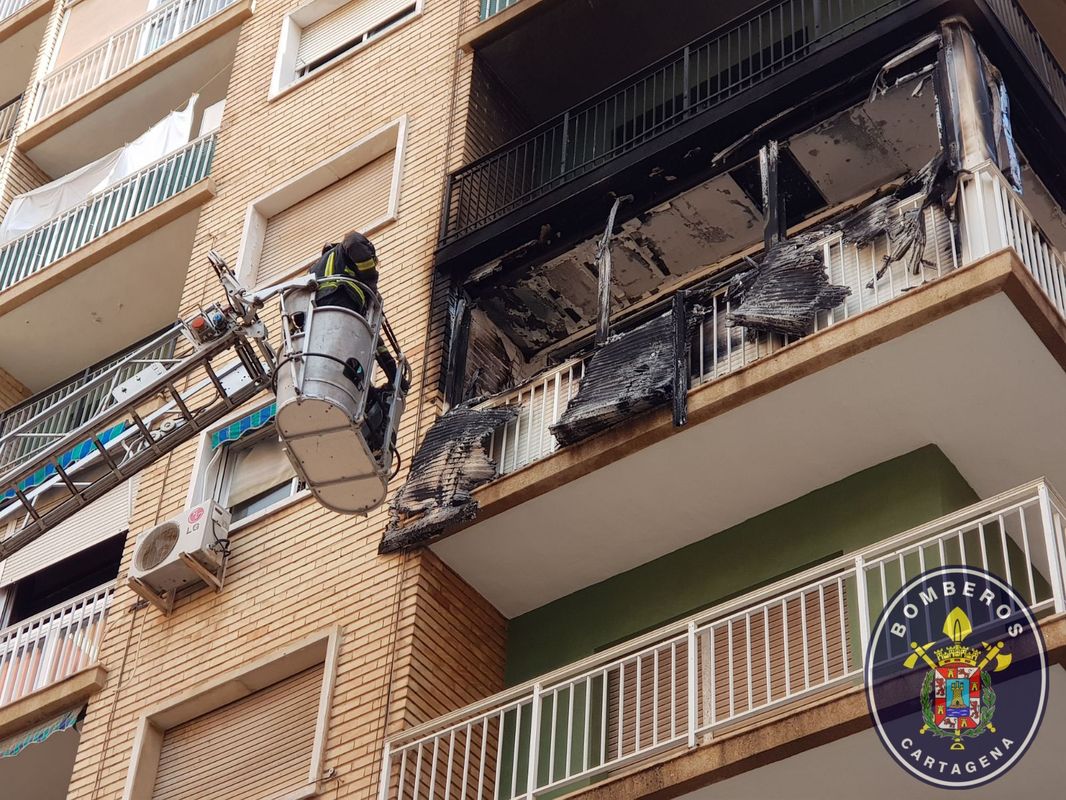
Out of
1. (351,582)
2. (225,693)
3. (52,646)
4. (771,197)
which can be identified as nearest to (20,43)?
(52,646)

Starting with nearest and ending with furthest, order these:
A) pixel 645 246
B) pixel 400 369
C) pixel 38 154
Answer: pixel 400 369 → pixel 645 246 → pixel 38 154

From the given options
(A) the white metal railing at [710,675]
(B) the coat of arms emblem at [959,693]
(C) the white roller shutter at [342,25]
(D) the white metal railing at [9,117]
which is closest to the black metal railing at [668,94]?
(C) the white roller shutter at [342,25]

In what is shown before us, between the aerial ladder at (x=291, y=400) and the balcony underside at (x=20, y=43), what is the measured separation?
1219 centimetres

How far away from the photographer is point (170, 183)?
19.3 m

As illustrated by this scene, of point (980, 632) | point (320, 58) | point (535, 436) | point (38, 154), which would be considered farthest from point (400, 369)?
point (38, 154)

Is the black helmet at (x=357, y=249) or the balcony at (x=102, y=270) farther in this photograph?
→ the balcony at (x=102, y=270)

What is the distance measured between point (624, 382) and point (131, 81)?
10997 mm

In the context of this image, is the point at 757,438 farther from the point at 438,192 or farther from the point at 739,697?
the point at 438,192

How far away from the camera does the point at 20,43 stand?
2488 cm

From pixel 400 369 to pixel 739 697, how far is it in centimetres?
352

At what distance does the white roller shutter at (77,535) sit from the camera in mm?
17391

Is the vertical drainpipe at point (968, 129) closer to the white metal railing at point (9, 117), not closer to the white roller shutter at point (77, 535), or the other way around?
the white roller shutter at point (77, 535)

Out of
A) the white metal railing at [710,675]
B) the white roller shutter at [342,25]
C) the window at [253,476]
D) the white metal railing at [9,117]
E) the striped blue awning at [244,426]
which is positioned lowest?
the white metal railing at [710,675]

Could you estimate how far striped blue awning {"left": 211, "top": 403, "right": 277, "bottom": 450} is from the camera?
50.5ft
